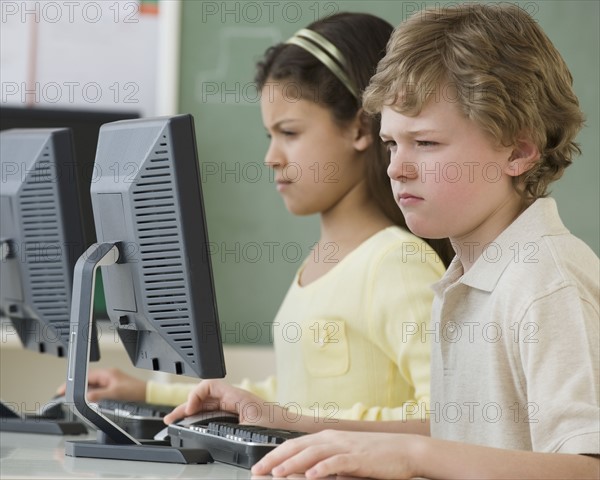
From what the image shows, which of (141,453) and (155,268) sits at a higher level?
(155,268)

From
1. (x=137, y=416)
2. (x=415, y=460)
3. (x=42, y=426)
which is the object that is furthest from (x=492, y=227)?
(x=42, y=426)

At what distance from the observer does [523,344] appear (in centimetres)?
101

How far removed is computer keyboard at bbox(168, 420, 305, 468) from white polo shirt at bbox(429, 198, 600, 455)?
0.22m

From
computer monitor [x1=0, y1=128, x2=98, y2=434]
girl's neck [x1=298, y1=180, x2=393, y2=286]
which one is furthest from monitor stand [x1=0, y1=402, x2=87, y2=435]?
girl's neck [x1=298, y1=180, x2=393, y2=286]

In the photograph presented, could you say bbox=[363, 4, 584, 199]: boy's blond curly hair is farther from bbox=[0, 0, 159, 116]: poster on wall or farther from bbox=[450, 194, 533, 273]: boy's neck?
bbox=[0, 0, 159, 116]: poster on wall

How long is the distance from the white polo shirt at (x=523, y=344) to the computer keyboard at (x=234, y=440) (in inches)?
8.7

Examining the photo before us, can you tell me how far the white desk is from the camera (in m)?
0.93

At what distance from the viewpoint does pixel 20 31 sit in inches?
107

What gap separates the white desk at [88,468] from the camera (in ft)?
3.06

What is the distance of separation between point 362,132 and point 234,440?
730mm

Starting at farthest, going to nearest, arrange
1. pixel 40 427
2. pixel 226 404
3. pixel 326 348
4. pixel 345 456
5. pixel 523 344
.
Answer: pixel 326 348 → pixel 40 427 → pixel 226 404 → pixel 523 344 → pixel 345 456

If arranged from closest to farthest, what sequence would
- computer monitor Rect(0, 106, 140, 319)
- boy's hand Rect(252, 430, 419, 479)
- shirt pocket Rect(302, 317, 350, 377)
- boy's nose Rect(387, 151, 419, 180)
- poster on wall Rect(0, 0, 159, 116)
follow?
boy's hand Rect(252, 430, 419, 479), boy's nose Rect(387, 151, 419, 180), shirt pocket Rect(302, 317, 350, 377), computer monitor Rect(0, 106, 140, 319), poster on wall Rect(0, 0, 159, 116)

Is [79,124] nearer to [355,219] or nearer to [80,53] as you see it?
[80,53]

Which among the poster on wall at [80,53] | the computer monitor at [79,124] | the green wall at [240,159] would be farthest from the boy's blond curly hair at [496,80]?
the poster on wall at [80,53]
